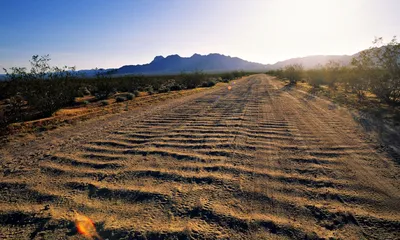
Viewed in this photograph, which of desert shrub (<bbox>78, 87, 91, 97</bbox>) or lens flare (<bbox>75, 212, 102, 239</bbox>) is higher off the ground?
desert shrub (<bbox>78, 87, 91, 97</bbox>)

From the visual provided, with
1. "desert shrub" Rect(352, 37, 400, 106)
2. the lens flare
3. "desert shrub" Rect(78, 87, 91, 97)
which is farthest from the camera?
"desert shrub" Rect(78, 87, 91, 97)

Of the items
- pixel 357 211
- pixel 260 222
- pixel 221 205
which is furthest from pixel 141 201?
pixel 357 211

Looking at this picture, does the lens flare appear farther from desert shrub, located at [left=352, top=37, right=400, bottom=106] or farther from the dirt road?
desert shrub, located at [left=352, top=37, right=400, bottom=106]

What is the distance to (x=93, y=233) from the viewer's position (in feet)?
7.63

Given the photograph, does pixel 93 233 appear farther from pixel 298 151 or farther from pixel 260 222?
pixel 298 151

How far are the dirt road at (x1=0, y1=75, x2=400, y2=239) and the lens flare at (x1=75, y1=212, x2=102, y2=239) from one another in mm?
60

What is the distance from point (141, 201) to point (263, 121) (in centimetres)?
508

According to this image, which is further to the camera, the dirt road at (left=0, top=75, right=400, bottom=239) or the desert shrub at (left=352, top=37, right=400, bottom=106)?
the desert shrub at (left=352, top=37, right=400, bottom=106)

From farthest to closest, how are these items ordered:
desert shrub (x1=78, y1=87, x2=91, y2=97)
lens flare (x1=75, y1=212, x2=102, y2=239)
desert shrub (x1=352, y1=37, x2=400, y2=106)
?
desert shrub (x1=78, y1=87, x2=91, y2=97), desert shrub (x1=352, y1=37, x2=400, y2=106), lens flare (x1=75, y1=212, x2=102, y2=239)

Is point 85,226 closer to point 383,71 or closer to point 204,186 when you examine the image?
point 204,186

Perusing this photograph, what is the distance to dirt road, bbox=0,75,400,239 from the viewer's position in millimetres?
2393

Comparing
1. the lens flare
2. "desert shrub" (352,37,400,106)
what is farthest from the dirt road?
"desert shrub" (352,37,400,106)

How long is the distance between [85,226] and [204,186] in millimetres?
1615

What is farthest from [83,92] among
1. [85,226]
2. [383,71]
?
[383,71]
